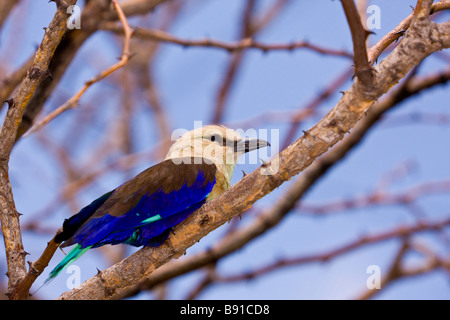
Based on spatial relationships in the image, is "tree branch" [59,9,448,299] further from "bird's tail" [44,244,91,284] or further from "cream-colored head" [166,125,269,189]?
"cream-colored head" [166,125,269,189]

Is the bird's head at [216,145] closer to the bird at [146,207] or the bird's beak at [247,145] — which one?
the bird's beak at [247,145]

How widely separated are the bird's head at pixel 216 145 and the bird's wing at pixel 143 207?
0.36m

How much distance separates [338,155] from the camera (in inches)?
209

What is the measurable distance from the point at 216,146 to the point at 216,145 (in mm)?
17

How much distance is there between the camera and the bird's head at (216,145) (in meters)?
3.96

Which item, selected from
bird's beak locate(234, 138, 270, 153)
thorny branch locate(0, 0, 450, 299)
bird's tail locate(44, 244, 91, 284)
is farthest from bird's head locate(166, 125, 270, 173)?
bird's tail locate(44, 244, 91, 284)

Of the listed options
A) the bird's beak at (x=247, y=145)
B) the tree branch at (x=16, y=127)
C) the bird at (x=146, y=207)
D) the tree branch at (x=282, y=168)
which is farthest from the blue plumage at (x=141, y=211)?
the bird's beak at (x=247, y=145)

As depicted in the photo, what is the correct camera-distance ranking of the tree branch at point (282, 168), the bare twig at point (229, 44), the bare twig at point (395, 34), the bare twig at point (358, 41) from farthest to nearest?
the bare twig at point (229, 44) < the bare twig at point (395, 34) < the tree branch at point (282, 168) < the bare twig at point (358, 41)

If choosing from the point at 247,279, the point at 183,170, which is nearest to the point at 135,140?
the point at 247,279

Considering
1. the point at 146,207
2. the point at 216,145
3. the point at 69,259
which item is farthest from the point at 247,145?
the point at 69,259
